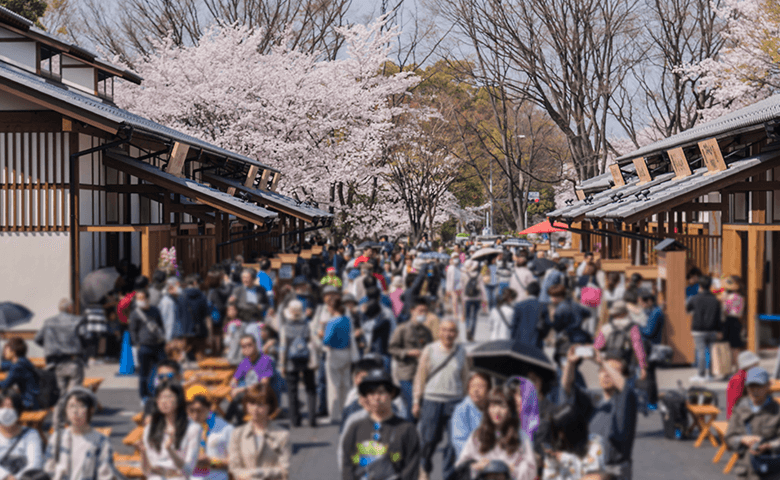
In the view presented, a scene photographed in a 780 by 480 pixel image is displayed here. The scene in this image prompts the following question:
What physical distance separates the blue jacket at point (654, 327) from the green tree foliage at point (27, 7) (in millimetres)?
35068

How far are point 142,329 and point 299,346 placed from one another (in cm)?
208

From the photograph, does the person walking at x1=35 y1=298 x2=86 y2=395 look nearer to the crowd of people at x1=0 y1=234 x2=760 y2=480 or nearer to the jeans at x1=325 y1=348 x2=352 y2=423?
the crowd of people at x1=0 y1=234 x2=760 y2=480

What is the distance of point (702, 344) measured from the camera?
35.6 ft

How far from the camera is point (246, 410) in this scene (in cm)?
915

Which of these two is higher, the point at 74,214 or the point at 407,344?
the point at 74,214

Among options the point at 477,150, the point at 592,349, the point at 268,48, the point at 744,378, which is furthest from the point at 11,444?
the point at 477,150

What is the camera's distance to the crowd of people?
875 centimetres

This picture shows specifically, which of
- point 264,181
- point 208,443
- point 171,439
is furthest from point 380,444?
point 264,181

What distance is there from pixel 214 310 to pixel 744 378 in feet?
22.4

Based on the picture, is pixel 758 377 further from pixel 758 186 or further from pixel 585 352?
pixel 758 186

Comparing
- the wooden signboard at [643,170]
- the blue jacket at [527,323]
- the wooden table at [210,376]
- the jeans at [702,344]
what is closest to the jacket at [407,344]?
the blue jacket at [527,323]

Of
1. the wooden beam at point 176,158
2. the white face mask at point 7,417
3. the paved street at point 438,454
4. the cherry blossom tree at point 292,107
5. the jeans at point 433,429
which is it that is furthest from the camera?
the cherry blossom tree at point 292,107

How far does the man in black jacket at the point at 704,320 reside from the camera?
10.8 m

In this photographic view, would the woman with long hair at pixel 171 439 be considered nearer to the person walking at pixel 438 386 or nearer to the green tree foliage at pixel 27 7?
the person walking at pixel 438 386
